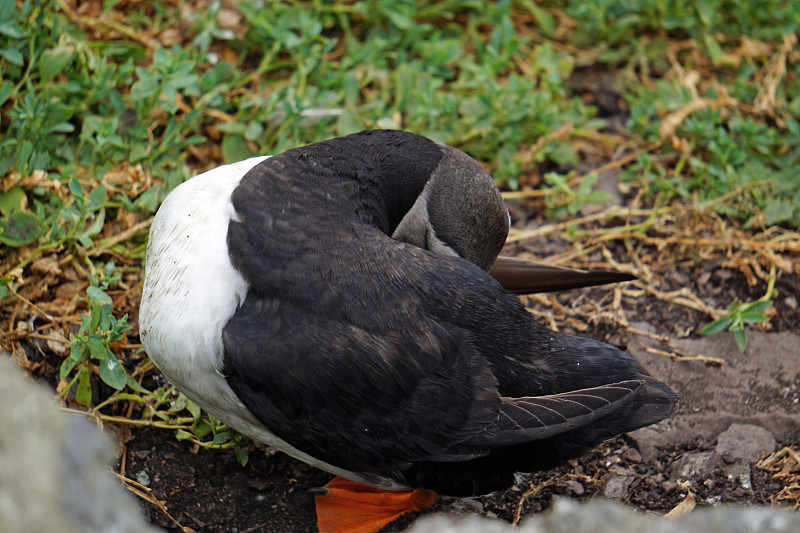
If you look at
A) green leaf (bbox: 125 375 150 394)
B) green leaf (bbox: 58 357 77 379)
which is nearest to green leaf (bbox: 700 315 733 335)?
green leaf (bbox: 125 375 150 394)

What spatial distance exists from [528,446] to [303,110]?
2163mm

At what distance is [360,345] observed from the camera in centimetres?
250

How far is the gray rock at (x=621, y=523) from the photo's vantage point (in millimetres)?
1567

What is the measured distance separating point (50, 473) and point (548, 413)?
1593 millimetres

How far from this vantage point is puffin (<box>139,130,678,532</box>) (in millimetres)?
2523

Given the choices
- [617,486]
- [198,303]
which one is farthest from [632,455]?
[198,303]

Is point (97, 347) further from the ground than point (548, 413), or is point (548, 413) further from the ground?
point (548, 413)

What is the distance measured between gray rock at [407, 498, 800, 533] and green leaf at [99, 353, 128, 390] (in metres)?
1.61

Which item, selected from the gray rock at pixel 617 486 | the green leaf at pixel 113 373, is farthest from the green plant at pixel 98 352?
the gray rock at pixel 617 486

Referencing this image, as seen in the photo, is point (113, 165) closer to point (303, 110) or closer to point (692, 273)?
point (303, 110)

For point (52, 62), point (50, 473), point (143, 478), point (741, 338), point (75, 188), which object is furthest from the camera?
point (52, 62)

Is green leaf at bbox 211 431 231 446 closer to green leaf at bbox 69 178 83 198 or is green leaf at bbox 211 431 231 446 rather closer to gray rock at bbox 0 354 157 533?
green leaf at bbox 69 178 83 198

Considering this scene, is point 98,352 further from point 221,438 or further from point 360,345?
→ point 360,345

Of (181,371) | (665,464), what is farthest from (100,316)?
(665,464)
